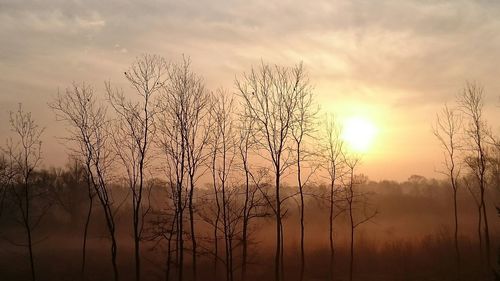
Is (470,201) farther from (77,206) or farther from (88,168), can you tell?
(88,168)

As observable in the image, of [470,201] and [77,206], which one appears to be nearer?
[77,206]

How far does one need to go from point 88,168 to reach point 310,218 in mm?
46101

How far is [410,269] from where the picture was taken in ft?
106

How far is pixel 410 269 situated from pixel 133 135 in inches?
896

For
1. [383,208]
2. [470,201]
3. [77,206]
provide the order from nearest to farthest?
1. [77,206]
2. [470,201]
3. [383,208]

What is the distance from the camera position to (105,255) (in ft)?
124

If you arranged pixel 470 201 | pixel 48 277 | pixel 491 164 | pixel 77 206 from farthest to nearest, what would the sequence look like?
1. pixel 470 201
2. pixel 77 206
3. pixel 48 277
4. pixel 491 164

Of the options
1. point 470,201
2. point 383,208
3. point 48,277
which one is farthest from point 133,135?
point 383,208

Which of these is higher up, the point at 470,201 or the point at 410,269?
the point at 470,201

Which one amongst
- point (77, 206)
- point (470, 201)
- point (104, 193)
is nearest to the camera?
point (104, 193)

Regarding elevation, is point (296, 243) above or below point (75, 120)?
below

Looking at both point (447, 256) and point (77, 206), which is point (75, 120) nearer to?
point (447, 256)

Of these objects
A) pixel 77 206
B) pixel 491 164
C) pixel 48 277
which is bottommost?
pixel 48 277

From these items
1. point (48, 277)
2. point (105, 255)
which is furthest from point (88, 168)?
point (105, 255)
